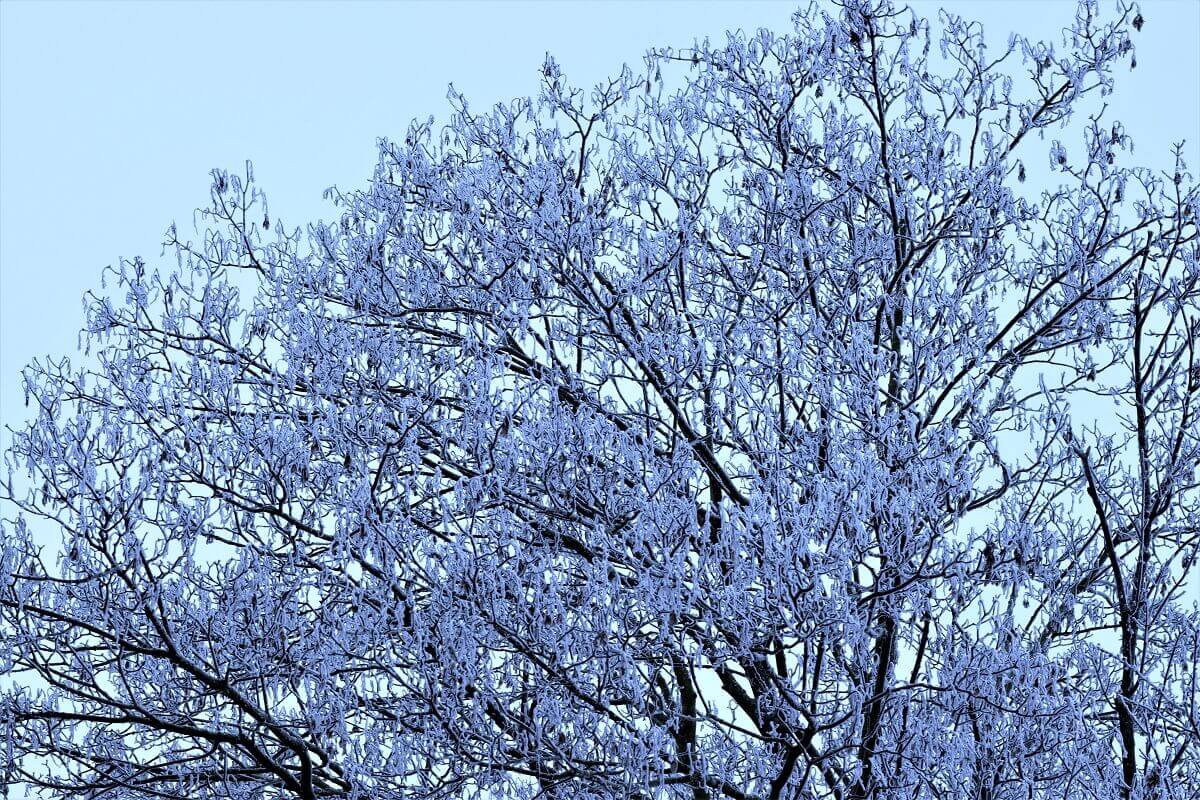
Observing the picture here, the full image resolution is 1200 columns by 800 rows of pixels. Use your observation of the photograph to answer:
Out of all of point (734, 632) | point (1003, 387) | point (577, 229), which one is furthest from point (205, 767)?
point (1003, 387)

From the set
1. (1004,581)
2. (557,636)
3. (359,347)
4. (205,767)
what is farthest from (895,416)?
(205,767)

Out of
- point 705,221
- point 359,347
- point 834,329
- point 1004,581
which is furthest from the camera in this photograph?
point 705,221

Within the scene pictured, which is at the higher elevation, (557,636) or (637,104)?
(637,104)

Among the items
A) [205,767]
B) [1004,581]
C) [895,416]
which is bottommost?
[205,767]

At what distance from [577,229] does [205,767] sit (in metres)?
3.96

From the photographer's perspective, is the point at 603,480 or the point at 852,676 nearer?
the point at 852,676

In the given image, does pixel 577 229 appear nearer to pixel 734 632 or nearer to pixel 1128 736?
pixel 734 632

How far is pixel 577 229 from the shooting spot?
10086 millimetres

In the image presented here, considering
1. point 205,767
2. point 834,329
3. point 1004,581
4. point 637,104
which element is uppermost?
point 637,104

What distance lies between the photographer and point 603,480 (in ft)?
27.5

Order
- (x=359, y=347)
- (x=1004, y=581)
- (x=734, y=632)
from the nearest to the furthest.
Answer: (x=734, y=632) → (x=1004, y=581) → (x=359, y=347)

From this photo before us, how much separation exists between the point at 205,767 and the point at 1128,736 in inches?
195

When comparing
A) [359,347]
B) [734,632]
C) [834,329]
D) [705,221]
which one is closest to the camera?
[734,632]

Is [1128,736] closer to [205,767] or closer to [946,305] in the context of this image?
[946,305]
